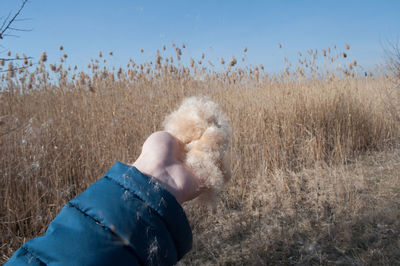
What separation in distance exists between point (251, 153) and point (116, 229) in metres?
2.43

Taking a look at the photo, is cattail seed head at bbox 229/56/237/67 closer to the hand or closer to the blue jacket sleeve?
the hand

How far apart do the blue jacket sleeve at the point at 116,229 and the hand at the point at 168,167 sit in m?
0.07

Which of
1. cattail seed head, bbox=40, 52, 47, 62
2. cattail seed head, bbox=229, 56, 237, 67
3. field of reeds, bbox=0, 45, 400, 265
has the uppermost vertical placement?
cattail seed head, bbox=40, 52, 47, 62

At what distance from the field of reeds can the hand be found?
0.94 ft

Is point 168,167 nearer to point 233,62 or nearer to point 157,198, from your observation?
point 157,198

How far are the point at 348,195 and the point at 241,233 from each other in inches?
36.8

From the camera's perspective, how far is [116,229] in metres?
0.63

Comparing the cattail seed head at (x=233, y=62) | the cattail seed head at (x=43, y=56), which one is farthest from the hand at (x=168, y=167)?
the cattail seed head at (x=43, y=56)

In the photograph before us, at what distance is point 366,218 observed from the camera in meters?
2.00

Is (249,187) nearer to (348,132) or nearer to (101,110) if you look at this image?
(348,132)

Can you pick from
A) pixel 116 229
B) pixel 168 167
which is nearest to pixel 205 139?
pixel 168 167

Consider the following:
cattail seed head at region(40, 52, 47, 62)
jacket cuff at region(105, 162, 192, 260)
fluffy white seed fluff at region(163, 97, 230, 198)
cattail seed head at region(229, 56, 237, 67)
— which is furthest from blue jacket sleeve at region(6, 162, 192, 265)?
cattail seed head at region(40, 52, 47, 62)

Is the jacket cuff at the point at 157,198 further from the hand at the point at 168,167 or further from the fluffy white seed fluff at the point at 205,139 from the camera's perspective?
the fluffy white seed fluff at the point at 205,139

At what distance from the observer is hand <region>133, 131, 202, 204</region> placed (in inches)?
32.5
